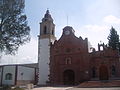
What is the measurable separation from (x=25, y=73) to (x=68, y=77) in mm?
9729

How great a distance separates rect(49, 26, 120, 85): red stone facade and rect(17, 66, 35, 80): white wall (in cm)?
591

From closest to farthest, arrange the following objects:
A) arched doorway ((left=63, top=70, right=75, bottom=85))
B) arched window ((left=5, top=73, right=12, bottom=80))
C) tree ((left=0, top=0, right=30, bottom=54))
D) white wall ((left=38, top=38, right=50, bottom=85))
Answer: tree ((left=0, top=0, right=30, bottom=54)), arched window ((left=5, top=73, right=12, bottom=80)), arched doorway ((left=63, top=70, right=75, bottom=85)), white wall ((left=38, top=38, right=50, bottom=85))

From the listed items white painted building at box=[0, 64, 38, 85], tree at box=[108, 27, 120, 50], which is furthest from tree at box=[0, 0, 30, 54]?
tree at box=[108, 27, 120, 50]

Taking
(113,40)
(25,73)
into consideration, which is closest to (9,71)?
(25,73)

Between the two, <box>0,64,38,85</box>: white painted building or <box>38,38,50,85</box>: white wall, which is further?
<box>38,38,50,85</box>: white wall

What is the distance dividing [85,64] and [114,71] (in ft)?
19.2

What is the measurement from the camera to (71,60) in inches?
1594

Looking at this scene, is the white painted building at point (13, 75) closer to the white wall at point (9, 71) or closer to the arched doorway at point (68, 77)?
the white wall at point (9, 71)

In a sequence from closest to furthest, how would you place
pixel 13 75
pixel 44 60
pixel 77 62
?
pixel 13 75 → pixel 77 62 → pixel 44 60

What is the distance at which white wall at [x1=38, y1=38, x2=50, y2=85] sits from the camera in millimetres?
42500

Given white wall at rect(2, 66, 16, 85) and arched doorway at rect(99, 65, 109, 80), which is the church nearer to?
arched doorway at rect(99, 65, 109, 80)

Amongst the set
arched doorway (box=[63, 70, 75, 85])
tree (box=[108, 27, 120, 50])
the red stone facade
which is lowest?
arched doorway (box=[63, 70, 75, 85])

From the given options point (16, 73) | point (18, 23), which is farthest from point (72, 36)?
point (18, 23)

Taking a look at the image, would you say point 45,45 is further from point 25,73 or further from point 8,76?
point 8,76
